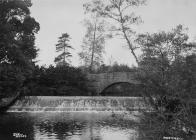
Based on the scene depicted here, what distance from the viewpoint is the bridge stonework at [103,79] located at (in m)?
38.1

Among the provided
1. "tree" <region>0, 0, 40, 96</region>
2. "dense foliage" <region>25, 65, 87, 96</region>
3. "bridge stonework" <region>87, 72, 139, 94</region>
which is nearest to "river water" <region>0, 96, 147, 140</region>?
"tree" <region>0, 0, 40, 96</region>

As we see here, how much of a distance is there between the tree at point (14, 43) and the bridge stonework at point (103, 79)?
1317 centimetres

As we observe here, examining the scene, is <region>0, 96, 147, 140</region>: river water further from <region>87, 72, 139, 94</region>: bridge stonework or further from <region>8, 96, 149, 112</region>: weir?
<region>87, 72, 139, 94</region>: bridge stonework

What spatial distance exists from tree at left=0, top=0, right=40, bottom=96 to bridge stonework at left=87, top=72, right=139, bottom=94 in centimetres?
1317

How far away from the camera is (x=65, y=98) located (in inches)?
1234

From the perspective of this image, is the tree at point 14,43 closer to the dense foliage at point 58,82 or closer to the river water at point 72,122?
the river water at point 72,122

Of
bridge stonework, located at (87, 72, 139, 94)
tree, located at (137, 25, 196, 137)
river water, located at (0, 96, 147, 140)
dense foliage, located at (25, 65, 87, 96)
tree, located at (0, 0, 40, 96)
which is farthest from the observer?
bridge stonework, located at (87, 72, 139, 94)

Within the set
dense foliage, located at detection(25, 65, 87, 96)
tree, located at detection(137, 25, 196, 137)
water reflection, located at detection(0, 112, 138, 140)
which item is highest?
dense foliage, located at detection(25, 65, 87, 96)

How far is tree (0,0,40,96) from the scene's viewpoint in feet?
80.7

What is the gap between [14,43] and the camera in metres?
25.1

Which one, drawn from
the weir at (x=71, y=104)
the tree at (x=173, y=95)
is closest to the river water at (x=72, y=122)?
the weir at (x=71, y=104)

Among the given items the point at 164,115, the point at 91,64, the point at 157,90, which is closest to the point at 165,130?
the point at 164,115

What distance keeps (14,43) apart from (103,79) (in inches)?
620

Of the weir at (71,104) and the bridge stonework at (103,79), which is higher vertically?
Answer: the bridge stonework at (103,79)
